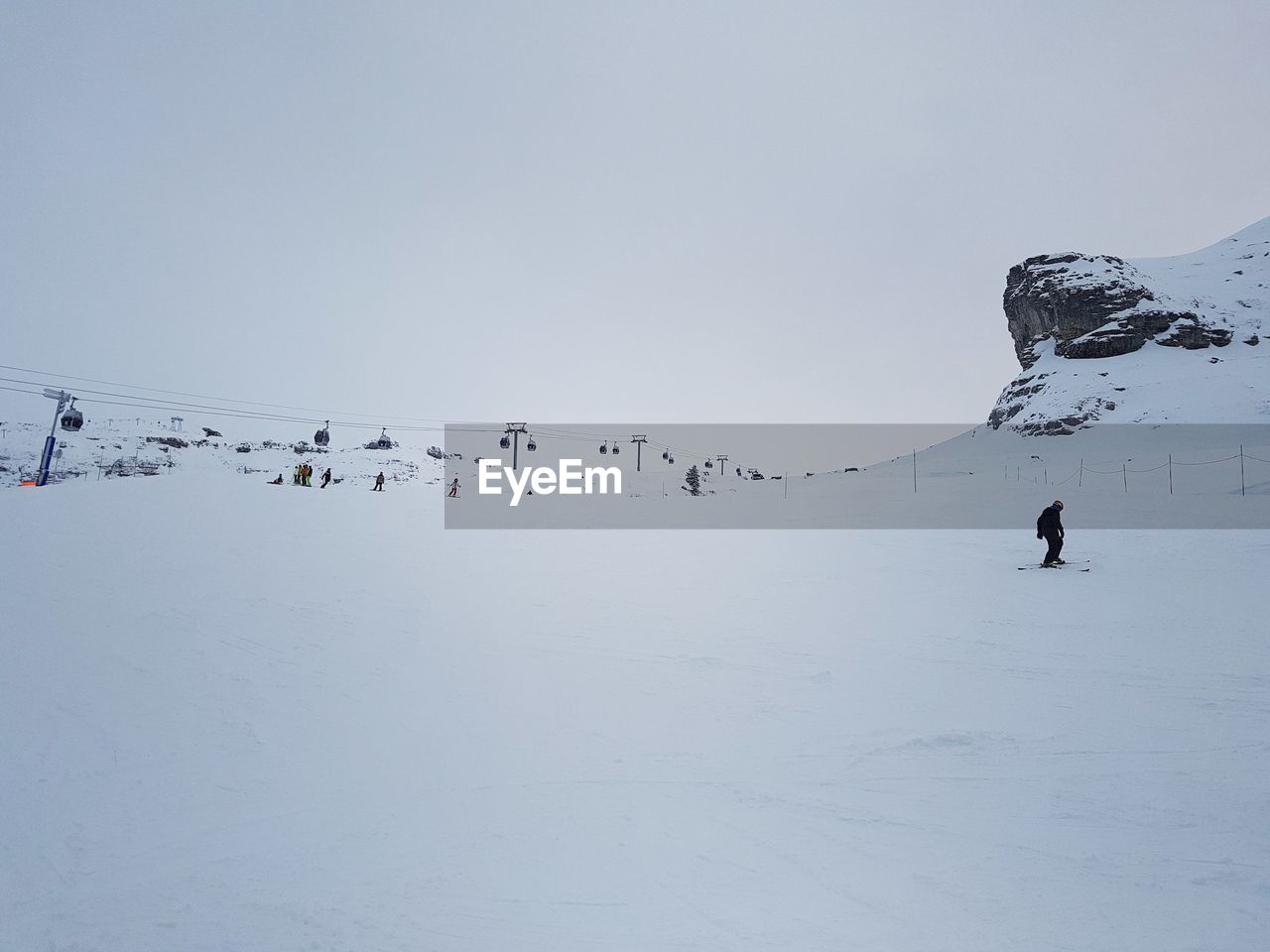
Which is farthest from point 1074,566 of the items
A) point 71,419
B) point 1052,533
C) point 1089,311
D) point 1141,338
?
point 1089,311

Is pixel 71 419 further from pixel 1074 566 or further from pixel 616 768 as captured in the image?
pixel 1074 566

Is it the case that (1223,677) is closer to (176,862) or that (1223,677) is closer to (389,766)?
(389,766)

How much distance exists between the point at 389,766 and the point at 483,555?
32.6 feet

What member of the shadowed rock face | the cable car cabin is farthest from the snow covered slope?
the cable car cabin

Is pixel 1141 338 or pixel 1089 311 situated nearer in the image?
pixel 1141 338

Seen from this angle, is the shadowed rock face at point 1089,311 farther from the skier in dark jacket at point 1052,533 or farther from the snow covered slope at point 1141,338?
the skier in dark jacket at point 1052,533

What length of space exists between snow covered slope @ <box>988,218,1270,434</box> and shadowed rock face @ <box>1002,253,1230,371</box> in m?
0.13

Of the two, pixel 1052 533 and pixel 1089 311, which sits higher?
pixel 1089 311

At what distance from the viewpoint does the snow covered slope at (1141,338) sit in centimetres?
5628

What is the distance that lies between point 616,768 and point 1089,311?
90.8 m

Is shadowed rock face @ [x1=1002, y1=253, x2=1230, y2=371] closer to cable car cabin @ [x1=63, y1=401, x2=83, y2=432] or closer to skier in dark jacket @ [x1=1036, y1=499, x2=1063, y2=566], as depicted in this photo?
skier in dark jacket @ [x1=1036, y1=499, x2=1063, y2=566]

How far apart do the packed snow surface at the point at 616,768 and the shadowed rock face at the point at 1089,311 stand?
7592cm

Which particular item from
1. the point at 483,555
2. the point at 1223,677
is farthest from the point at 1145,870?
the point at 483,555

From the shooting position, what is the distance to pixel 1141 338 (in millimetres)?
69938
